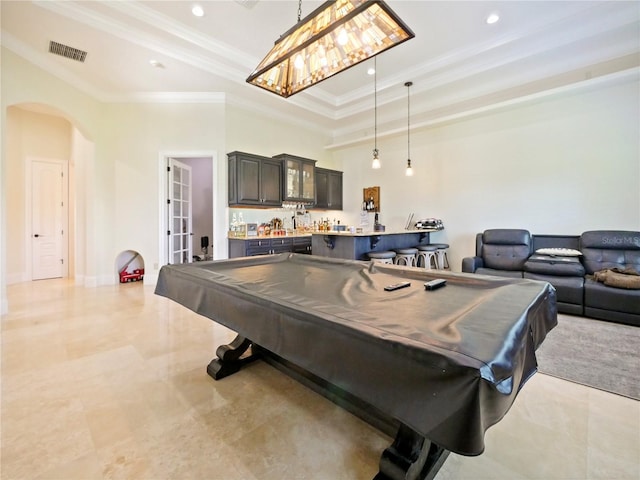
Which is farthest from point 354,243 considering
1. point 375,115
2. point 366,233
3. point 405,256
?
point 375,115

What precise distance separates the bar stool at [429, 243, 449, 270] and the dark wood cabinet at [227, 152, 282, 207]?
3.20m

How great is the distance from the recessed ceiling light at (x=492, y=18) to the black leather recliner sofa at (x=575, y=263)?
2.86 metres

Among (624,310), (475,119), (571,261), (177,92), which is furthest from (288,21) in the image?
(624,310)

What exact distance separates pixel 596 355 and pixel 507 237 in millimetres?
2337

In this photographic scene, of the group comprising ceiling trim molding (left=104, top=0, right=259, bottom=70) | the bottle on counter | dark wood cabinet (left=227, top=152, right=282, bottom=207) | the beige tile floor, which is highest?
ceiling trim molding (left=104, top=0, right=259, bottom=70)

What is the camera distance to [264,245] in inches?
203

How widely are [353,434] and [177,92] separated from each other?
567 centimetres

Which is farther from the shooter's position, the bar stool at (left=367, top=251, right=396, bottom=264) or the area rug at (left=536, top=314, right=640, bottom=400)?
the bar stool at (left=367, top=251, right=396, bottom=264)

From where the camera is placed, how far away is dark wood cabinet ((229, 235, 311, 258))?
492 cm

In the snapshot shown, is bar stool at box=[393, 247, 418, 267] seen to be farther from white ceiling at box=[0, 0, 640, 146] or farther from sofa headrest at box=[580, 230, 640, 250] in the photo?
white ceiling at box=[0, 0, 640, 146]

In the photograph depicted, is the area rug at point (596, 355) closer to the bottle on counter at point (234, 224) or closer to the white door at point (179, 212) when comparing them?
the bottle on counter at point (234, 224)

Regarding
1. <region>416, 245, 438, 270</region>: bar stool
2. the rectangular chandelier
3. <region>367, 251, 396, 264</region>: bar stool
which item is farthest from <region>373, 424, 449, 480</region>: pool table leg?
<region>416, 245, 438, 270</region>: bar stool

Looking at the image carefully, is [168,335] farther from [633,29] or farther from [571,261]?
[633,29]

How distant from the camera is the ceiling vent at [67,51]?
3588 mm
